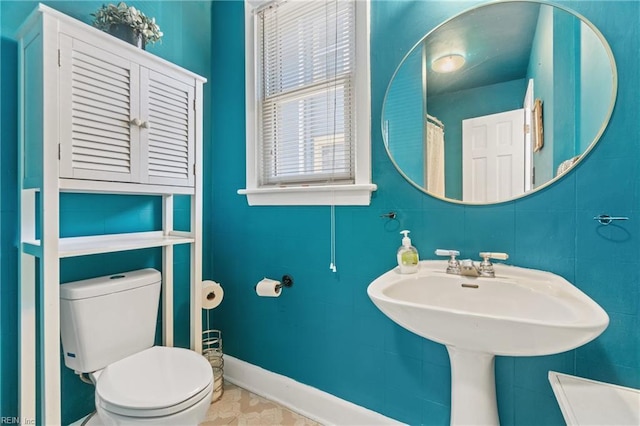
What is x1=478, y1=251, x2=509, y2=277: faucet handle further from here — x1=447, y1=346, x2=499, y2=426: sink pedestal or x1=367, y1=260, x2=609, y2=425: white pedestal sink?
x1=447, y1=346, x2=499, y2=426: sink pedestal

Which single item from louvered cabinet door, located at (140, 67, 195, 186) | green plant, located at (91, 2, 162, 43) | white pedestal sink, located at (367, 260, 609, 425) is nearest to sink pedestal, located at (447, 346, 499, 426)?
white pedestal sink, located at (367, 260, 609, 425)

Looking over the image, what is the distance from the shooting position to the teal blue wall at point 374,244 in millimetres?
1000

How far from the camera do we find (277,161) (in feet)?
5.83

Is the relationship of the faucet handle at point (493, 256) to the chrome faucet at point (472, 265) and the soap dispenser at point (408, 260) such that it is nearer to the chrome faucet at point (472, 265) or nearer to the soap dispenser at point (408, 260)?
the chrome faucet at point (472, 265)

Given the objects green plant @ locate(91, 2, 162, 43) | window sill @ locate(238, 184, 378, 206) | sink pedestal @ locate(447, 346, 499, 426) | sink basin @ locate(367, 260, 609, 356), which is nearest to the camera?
sink basin @ locate(367, 260, 609, 356)

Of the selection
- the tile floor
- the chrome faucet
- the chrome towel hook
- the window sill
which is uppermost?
the window sill

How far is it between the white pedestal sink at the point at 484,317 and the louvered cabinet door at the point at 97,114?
116 cm

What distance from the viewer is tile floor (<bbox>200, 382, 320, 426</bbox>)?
1.55 metres

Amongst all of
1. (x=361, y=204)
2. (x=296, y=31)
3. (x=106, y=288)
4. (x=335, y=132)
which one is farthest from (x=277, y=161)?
(x=106, y=288)

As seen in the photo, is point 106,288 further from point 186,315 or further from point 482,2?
point 482,2

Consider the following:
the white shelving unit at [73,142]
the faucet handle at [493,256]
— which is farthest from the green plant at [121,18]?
the faucet handle at [493,256]

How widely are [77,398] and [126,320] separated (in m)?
0.46

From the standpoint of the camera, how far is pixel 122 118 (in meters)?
1.31

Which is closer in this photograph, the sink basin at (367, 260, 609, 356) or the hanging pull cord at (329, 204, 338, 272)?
the sink basin at (367, 260, 609, 356)
